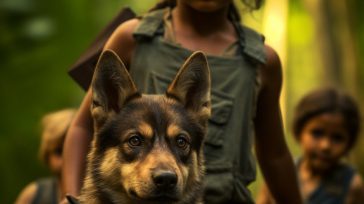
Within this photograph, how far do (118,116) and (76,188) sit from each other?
26.2 inches

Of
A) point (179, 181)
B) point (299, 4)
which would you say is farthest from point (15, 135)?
point (299, 4)

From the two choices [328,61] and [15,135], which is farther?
[328,61]

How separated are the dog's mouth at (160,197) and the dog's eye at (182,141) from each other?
0.31m

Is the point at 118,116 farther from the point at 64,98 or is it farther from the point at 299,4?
the point at 299,4

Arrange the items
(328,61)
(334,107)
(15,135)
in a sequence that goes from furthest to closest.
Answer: (328,61), (15,135), (334,107)

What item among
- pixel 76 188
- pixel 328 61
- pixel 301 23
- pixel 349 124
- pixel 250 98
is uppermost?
pixel 250 98

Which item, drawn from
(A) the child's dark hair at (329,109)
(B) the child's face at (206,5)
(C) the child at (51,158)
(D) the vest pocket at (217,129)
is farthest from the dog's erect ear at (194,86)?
(A) the child's dark hair at (329,109)

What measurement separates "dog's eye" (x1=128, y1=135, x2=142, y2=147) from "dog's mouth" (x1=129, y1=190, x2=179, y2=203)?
0.84ft

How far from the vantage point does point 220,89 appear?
6320mm

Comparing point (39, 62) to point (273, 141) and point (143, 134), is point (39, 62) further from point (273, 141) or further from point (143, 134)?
point (143, 134)

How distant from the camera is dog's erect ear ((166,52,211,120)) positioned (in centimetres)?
586

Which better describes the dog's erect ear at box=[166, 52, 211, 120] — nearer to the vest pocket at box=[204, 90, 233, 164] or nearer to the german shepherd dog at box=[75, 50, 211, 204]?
the german shepherd dog at box=[75, 50, 211, 204]

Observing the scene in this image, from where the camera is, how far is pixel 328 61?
58.6 feet

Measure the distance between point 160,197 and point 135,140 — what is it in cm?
36
